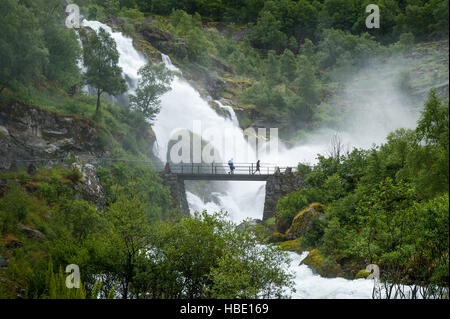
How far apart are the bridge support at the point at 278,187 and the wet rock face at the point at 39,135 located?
55.6ft

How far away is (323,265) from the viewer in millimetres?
25062

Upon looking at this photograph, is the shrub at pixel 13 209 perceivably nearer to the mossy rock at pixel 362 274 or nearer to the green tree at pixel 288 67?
the mossy rock at pixel 362 274

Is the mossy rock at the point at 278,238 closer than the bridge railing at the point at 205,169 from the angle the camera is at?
Yes

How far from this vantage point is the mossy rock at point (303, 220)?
31.6 m

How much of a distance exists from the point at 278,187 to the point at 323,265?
18.6 meters

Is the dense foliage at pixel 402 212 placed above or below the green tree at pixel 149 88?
below

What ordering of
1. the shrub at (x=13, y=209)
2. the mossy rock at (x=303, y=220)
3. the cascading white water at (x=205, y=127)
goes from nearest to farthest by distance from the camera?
the shrub at (x=13, y=209) < the mossy rock at (x=303, y=220) < the cascading white water at (x=205, y=127)

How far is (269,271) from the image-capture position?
56.3 feet

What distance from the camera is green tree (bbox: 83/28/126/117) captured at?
42500 millimetres

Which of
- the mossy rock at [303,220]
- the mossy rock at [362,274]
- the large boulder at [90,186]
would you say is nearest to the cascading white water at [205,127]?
the large boulder at [90,186]

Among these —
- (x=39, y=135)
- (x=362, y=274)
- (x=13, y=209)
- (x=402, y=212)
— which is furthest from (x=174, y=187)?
(x=402, y=212)

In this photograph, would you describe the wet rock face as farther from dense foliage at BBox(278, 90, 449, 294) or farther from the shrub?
dense foliage at BBox(278, 90, 449, 294)

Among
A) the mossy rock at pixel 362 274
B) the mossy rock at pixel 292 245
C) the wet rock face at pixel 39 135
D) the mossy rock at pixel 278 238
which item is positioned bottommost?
the mossy rock at pixel 362 274
